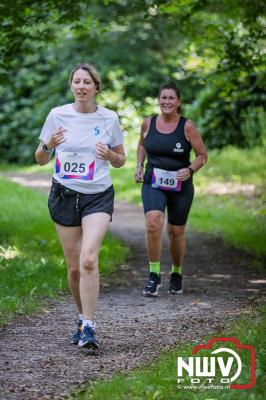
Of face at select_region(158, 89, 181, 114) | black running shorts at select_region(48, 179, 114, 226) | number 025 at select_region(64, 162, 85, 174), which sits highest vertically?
face at select_region(158, 89, 181, 114)

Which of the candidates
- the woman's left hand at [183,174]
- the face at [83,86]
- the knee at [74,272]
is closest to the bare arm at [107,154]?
the face at [83,86]

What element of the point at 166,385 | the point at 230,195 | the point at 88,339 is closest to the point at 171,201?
the point at 88,339

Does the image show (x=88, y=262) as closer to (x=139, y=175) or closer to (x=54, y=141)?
(x=54, y=141)

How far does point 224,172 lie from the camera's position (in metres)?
19.0

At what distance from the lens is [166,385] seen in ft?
16.8

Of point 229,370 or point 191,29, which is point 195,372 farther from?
point 191,29

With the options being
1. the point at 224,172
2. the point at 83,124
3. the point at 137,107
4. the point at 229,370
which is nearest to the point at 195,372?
the point at 229,370

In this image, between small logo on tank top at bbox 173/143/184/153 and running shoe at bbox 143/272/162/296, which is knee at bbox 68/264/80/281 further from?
small logo on tank top at bbox 173/143/184/153

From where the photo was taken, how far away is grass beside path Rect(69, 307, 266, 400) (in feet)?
15.8

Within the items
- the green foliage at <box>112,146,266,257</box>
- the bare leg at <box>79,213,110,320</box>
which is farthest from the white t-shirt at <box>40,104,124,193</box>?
the green foliage at <box>112,146,266,257</box>

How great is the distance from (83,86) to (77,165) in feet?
2.09

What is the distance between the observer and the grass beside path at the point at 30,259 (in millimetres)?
8258

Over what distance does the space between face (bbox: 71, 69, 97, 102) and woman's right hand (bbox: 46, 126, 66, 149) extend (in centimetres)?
30

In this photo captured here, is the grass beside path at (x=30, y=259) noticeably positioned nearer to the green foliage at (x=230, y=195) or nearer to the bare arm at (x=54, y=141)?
the bare arm at (x=54, y=141)
